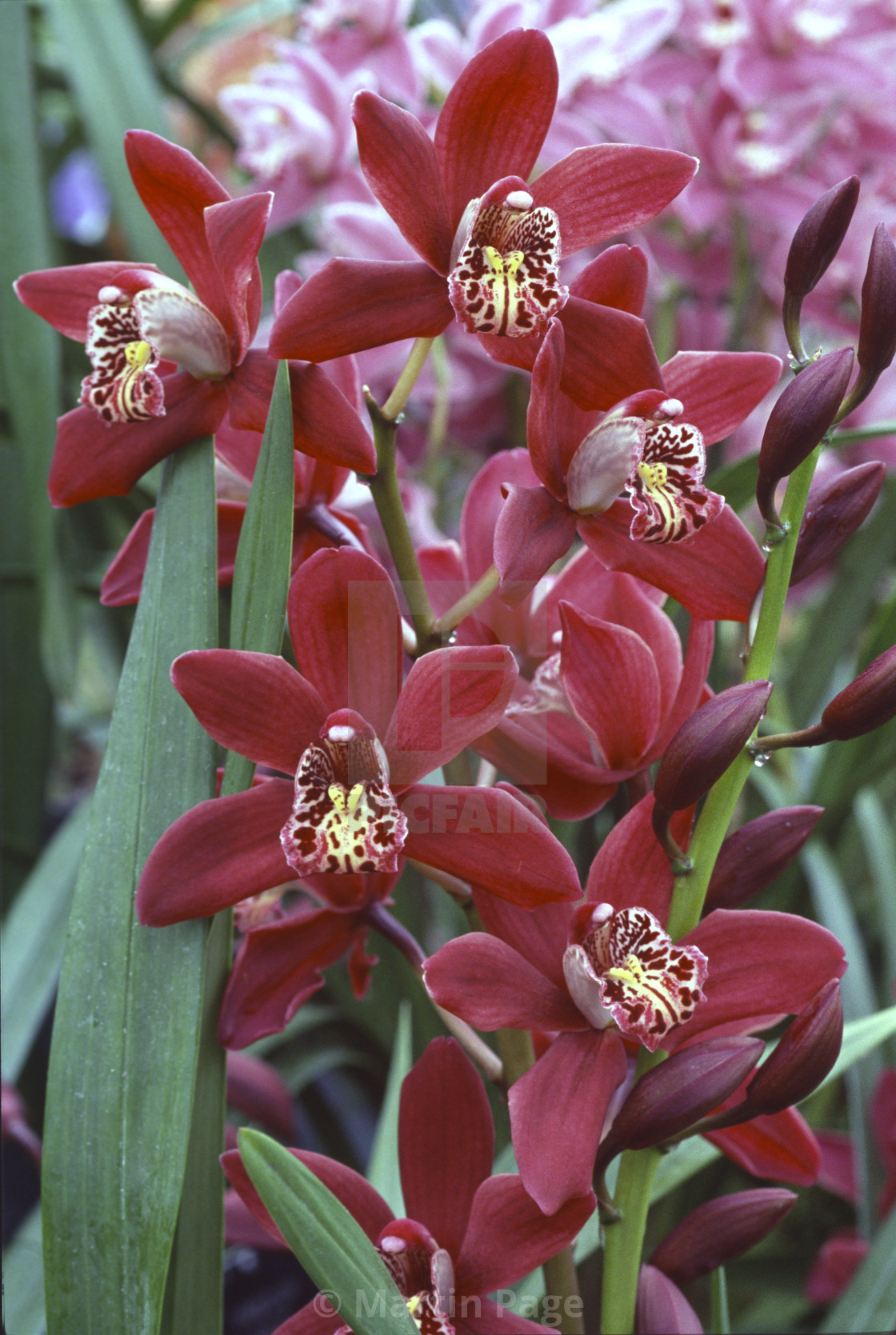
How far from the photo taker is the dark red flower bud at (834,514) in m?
0.34

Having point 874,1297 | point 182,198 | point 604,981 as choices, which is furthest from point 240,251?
point 874,1297

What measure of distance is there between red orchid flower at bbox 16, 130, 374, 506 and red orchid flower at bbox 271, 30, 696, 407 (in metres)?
0.03

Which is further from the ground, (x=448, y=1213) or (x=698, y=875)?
(x=698, y=875)

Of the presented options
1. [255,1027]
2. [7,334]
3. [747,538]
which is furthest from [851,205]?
[7,334]

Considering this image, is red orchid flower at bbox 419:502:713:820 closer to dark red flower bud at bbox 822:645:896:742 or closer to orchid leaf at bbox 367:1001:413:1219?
dark red flower bud at bbox 822:645:896:742

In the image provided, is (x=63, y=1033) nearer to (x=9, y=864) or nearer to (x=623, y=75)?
(x=9, y=864)

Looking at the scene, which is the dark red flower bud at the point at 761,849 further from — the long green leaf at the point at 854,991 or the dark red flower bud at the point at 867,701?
the long green leaf at the point at 854,991

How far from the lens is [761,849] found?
0.34m

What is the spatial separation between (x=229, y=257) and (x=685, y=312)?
74 centimetres

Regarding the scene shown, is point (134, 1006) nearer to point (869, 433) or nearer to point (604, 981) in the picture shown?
point (604, 981)

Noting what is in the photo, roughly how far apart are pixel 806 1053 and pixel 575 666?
5.0 inches

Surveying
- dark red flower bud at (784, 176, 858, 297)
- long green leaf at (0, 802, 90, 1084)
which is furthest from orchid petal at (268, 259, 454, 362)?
long green leaf at (0, 802, 90, 1084)

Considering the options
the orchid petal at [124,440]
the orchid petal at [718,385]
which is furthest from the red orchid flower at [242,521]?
the orchid petal at [718,385]

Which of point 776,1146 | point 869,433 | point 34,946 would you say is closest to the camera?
point 776,1146
